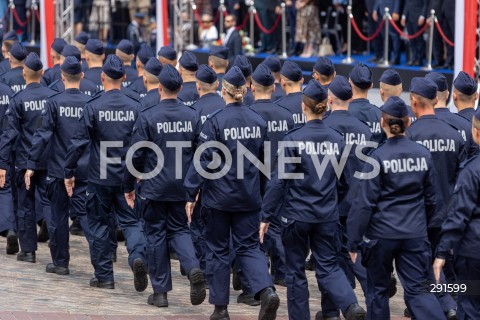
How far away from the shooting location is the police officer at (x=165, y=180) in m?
10.7

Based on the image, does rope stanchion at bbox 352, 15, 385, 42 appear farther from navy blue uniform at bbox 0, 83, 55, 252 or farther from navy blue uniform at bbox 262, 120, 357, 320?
navy blue uniform at bbox 262, 120, 357, 320

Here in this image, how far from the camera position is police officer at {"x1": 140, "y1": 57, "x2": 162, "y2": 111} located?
1182cm

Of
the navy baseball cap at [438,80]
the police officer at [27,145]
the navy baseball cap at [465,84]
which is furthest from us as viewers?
the police officer at [27,145]

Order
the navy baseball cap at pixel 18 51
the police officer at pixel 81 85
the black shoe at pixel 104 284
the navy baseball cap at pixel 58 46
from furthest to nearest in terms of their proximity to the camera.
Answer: the navy baseball cap at pixel 58 46, the navy baseball cap at pixel 18 51, the police officer at pixel 81 85, the black shoe at pixel 104 284

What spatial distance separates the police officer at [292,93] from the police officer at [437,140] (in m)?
2.26

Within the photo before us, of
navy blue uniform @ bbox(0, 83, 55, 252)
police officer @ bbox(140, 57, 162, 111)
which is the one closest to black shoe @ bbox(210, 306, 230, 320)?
police officer @ bbox(140, 57, 162, 111)

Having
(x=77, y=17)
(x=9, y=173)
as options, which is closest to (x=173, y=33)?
(x=77, y=17)

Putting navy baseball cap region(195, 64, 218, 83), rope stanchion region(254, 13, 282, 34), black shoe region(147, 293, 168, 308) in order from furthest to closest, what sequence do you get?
rope stanchion region(254, 13, 282, 34)
navy baseball cap region(195, 64, 218, 83)
black shoe region(147, 293, 168, 308)

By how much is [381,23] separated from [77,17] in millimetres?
8310

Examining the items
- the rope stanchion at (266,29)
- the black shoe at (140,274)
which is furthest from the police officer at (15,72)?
the rope stanchion at (266,29)

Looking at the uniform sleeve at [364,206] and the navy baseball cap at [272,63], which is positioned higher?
the navy baseball cap at [272,63]

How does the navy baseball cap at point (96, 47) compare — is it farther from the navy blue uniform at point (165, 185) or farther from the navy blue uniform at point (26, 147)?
the navy blue uniform at point (165, 185)

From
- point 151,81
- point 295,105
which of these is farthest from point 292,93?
point 151,81

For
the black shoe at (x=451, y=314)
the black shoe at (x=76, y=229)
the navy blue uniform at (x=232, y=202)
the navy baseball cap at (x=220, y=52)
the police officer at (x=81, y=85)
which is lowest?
the black shoe at (x=76, y=229)
